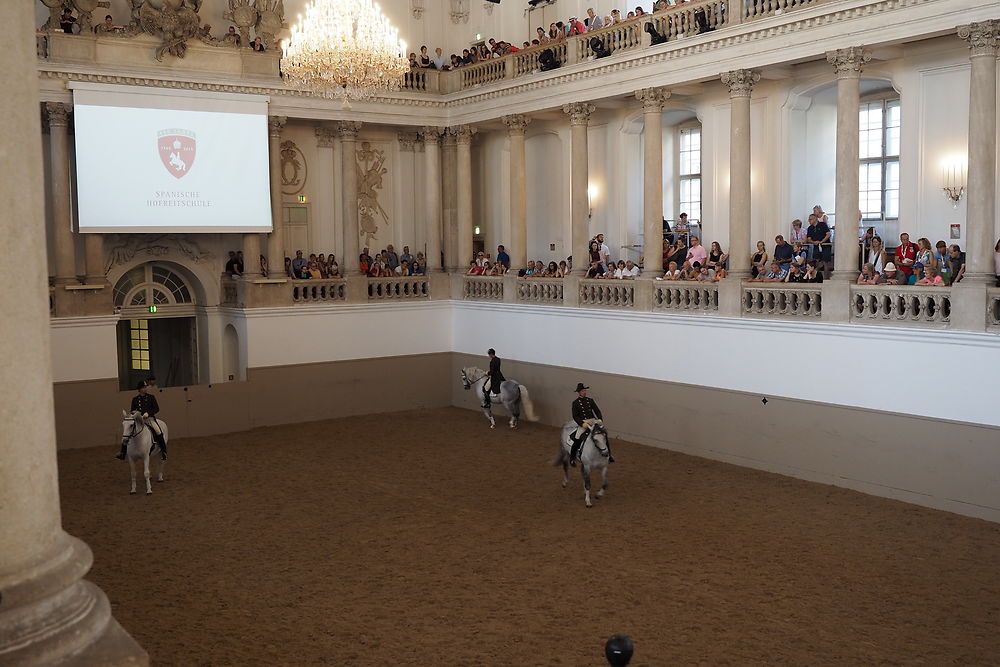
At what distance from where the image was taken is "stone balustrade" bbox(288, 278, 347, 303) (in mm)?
24969

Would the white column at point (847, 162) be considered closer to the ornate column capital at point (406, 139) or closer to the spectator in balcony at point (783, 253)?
the spectator in balcony at point (783, 253)

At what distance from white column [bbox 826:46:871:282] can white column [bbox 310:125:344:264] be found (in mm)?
14674

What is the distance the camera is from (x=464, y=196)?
27094 mm

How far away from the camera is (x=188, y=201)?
914 inches

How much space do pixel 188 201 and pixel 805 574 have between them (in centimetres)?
1712

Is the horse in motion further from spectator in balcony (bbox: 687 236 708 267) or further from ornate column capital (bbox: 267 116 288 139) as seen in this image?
ornate column capital (bbox: 267 116 288 139)

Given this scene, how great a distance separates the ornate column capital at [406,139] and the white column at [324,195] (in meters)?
2.17

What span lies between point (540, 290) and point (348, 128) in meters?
6.94

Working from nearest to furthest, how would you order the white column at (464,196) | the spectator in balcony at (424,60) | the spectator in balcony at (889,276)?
the spectator in balcony at (889,276) < the white column at (464,196) < the spectator in balcony at (424,60)

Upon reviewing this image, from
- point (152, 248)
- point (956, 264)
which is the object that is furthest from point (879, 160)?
point (152, 248)

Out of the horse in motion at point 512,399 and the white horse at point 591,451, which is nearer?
the white horse at point 591,451

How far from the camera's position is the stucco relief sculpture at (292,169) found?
26.4 meters

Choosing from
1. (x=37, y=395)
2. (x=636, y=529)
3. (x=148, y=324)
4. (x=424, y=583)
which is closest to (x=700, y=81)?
(x=636, y=529)

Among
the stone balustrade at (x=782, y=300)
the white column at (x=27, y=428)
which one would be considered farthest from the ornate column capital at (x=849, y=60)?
the white column at (x=27, y=428)
